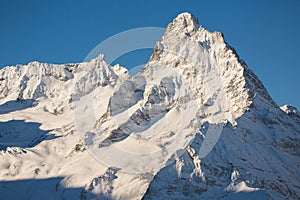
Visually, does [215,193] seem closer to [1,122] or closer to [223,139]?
[223,139]

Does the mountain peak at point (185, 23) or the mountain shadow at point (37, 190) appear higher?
the mountain peak at point (185, 23)

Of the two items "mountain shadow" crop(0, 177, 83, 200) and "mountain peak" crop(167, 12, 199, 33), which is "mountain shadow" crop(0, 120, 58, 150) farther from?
"mountain peak" crop(167, 12, 199, 33)

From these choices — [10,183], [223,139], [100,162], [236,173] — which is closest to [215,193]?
[236,173]

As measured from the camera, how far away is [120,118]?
155 metres

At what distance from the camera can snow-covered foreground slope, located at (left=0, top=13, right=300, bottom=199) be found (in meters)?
96.4

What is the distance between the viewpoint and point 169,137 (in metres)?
135

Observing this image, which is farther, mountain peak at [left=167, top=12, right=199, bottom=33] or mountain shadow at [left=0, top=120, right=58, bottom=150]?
mountain peak at [left=167, top=12, right=199, bottom=33]

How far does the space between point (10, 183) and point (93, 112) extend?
4568 cm

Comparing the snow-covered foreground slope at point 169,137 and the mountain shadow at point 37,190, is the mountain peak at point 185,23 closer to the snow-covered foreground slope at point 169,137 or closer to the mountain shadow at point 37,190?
the snow-covered foreground slope at point 169,137

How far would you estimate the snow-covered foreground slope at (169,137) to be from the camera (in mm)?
96375

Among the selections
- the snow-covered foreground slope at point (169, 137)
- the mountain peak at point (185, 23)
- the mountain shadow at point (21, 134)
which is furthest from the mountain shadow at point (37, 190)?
the mountain peak at point (185, 23)

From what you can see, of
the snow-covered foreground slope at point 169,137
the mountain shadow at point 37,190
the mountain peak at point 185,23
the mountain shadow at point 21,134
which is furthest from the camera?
the mountain peak at point 185,23

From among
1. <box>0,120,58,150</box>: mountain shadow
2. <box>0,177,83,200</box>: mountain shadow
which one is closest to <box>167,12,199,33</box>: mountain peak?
<box>0,120,58,150</box>: mountain shadow

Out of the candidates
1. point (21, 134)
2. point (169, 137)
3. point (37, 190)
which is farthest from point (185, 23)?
point (37, 190)
